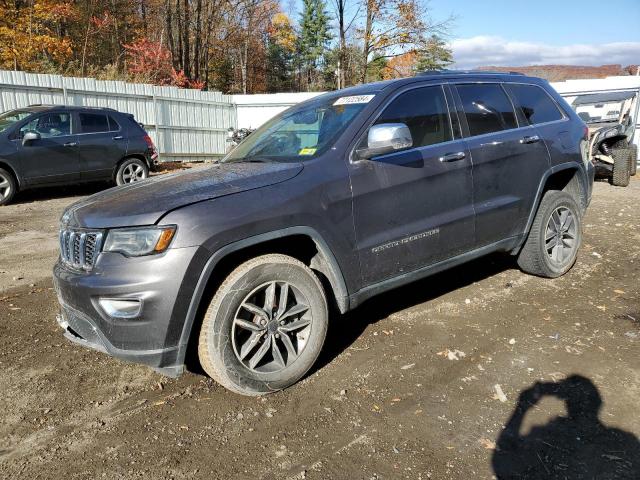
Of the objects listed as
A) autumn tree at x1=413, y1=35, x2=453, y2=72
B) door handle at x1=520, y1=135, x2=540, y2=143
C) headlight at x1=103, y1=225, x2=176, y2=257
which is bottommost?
headlight at x1=103, y1=225, x2=176, y2=257

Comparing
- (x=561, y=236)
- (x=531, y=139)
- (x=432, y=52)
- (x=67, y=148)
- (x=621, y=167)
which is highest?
(x=432, y=52)

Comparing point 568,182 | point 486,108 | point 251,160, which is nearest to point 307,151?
point 251,160

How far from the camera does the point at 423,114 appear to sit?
154 inches

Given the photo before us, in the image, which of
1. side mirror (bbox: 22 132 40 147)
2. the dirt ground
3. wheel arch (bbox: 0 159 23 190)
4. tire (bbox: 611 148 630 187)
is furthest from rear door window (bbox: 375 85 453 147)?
tire (bbox: 611 148 630 187)

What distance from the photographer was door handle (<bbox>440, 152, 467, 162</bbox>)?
3812 mm

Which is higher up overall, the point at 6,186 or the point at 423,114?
the point at 423,114

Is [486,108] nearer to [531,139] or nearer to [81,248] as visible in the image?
[531,139]

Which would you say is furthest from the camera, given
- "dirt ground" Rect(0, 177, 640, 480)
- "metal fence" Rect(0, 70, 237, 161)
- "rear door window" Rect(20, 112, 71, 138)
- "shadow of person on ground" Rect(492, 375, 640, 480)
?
"metal fence" Rect(0, 70, 237, 161)

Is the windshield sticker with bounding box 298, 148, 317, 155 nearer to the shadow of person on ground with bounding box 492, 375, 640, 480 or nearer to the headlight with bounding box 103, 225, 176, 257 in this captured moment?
the headlight with bounding box 103, 225, 176, 257

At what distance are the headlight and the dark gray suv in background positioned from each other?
7959 millimetres

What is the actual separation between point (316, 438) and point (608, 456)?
144 cm

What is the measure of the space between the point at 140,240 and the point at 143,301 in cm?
32

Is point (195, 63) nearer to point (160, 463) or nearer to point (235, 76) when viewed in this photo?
point (235, 76)

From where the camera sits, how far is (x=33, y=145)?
31.1 feet
